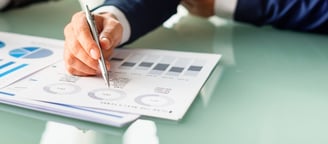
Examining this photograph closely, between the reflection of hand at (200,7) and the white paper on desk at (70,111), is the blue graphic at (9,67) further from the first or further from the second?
the reflection of hand at (200,7)

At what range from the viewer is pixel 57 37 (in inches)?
31.8

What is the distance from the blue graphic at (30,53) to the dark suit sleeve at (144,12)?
0.12m

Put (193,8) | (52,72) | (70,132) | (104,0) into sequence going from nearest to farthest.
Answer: (70,132) < (52,72) < (104,0) < (193,8)

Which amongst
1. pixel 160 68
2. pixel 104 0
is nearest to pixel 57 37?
pixel 104 0

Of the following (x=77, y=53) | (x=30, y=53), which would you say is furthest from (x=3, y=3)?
(x=77, y=53)

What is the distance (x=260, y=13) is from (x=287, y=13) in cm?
5

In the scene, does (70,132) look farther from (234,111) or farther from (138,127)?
(234,111)

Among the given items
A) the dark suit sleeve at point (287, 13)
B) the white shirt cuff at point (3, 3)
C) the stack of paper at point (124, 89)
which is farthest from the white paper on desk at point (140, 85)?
the white shirt cuff at point (3, 3)

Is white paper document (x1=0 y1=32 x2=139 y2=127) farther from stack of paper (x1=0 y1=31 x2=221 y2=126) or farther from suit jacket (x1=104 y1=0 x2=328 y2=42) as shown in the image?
suit jacket (x1=104 y1=0 x2=328 y2=42)

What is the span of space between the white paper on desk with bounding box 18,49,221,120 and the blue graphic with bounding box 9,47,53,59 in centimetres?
6

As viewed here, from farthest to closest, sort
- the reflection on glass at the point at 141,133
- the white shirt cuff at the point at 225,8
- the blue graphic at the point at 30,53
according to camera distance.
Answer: the white shirt cuff at the point at 225,8
the blue graphic at the point at 30,53
the reflection on glass at the point at 141,133

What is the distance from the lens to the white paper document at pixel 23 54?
2.02ft

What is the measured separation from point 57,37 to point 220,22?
311 mm

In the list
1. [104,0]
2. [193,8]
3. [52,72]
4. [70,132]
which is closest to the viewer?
[70,132]
